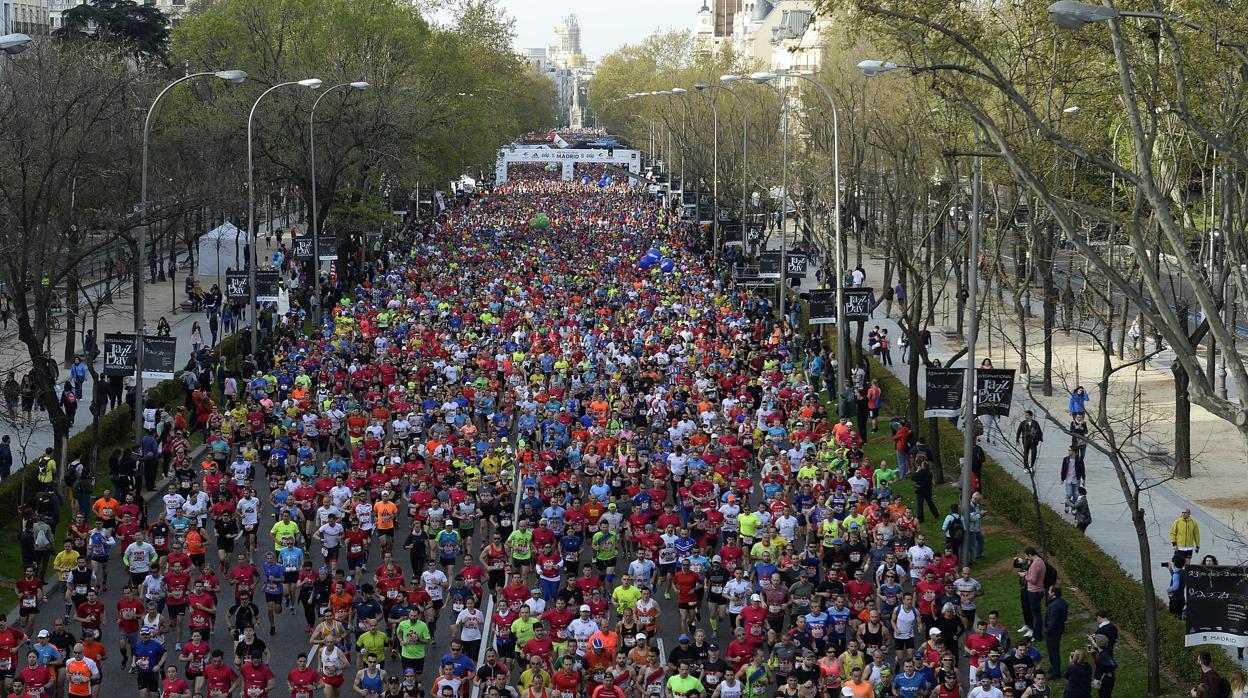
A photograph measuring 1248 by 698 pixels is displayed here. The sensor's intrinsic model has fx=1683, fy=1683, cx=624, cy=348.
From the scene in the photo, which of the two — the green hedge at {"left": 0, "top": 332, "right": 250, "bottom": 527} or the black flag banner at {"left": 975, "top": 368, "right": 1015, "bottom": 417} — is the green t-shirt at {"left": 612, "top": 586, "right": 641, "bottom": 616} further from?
the green hedge at {"left": 0, "top": 332, "right": 250, "bottom": 527}

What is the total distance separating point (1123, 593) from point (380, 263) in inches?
1681

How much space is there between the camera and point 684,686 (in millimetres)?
15391

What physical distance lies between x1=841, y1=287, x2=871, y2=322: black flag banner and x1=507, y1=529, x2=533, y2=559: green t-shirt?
48.3 feet

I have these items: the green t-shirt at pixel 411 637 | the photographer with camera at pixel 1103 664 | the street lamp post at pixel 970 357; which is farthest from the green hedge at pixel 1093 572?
the green t-shirt at pixel 411 637

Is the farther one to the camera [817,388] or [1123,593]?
[817,388]

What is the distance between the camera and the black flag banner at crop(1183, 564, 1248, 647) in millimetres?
15602

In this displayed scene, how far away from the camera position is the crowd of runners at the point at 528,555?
52.5ft

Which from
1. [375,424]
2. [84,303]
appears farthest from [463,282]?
[375,424]

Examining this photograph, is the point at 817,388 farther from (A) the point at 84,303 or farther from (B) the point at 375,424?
(A) the point at 84,303

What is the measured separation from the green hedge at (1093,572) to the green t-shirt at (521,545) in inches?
267

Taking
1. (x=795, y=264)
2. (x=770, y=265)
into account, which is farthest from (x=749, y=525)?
(x=795, y=264)

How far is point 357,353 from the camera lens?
3622cm

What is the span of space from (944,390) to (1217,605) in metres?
9.36

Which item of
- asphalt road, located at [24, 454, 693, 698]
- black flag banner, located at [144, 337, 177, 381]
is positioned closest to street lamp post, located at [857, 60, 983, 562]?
asphalt road, located at [24, 454, 693, 698]
